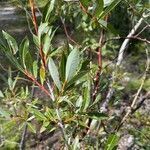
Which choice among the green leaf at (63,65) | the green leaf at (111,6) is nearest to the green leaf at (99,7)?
the green leaf at (111,6)

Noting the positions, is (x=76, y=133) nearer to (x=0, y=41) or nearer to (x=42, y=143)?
(x=0, y=41)

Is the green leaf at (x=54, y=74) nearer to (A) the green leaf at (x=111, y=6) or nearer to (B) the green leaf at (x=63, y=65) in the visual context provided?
(B) the green leaf at (x=63, y=65)

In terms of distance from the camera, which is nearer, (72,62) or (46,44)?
(72,62)

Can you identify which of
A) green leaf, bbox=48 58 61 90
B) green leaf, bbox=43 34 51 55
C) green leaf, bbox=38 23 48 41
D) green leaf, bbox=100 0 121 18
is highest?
green leaf, bbox=100 0 121 18

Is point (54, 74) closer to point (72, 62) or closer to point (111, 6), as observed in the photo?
point (72, 62)

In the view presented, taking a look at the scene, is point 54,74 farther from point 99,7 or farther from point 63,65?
point 99,7

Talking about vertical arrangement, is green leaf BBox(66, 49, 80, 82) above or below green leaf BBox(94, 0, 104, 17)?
below

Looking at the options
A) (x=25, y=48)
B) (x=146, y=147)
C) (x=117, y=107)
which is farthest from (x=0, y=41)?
(x=117, y=107)

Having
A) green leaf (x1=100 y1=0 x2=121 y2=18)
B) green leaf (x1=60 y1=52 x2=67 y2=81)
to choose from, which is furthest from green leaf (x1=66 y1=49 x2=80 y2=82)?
green leaf (x1=100 y1=0 x2=121 y2=18)

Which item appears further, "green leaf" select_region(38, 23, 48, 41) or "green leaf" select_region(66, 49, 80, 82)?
"green leaf" select_region(38, 23, 48, 41)

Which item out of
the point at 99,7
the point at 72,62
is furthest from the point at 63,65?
the point at 99,7

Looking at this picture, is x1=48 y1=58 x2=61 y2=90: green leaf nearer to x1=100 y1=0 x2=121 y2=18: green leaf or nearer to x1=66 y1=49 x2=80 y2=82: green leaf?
x1=66 y1=49 x2=80 y2=82: green leaf

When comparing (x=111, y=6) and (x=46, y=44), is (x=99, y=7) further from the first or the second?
(x=46, y=44)

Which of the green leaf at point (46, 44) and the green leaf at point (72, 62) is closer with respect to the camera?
the green leaf at point (72, 62)
